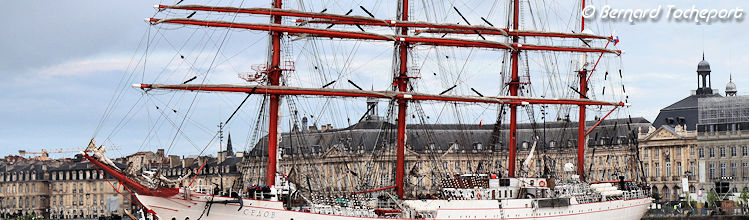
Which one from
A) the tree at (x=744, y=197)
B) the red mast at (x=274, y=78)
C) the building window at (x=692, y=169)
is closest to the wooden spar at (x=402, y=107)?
the red mast at (x=274, y=78)

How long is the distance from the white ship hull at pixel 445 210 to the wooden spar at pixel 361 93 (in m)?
6.96

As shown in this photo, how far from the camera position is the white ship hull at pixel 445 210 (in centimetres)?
7331

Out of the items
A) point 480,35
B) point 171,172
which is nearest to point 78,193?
point 171,172

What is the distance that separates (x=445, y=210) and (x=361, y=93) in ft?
30.5

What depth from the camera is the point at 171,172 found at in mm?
191125

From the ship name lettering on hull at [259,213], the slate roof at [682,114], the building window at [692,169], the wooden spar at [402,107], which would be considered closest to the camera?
the ship name lettering on hull at [259,213]

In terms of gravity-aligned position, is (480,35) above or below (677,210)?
above

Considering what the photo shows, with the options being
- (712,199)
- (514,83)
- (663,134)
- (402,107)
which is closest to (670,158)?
(663,134)

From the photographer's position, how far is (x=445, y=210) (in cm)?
8150

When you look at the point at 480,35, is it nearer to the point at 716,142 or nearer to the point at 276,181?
the point at 276,181

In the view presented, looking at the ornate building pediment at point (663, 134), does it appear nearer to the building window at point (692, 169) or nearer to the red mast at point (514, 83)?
the building window at point (692, 169)

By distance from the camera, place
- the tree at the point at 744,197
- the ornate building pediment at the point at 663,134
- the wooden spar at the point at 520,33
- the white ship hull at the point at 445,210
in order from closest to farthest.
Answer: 1. the white ship hull at the point at 445,210
2. the wooden spar at the point at 520,33
3. the tree at the point at 744,197
4. the ornate building pediment at the point at 663,134

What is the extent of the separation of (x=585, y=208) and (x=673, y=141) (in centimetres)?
7453

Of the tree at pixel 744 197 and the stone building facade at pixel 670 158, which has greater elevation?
the stone building facade at pixel 670 158
